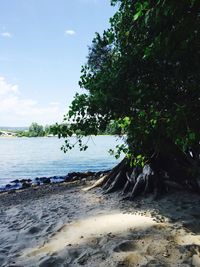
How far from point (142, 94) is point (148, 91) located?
21cm

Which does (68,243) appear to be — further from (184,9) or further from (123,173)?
(123,173)

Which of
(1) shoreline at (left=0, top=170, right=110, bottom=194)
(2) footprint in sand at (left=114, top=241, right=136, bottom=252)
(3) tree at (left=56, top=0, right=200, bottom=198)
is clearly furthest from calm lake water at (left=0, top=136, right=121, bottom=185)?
(2) footprint in sand at (left=114, top=241, right=136, bottom=252)

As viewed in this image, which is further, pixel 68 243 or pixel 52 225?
pixel 52 225

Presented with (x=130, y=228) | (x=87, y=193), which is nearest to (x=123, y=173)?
(x=87, y=193)

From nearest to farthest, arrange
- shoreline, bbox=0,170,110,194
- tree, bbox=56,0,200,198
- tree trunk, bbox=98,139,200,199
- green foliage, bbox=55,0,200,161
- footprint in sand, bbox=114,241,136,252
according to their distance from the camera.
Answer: tree, bbox=56,0,200,198 < green foliage, bbox=55,0,200,161 < footprint in sand, bbox=114,241,136,252 < tree trunk, bbox=98,139,200,199 < shoreline, bbox=0,170,110,194

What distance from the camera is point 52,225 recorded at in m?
11.1

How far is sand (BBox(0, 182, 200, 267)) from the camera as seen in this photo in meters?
7.60

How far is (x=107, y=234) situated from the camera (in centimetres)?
915

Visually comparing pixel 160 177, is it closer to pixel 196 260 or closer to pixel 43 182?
pixel 196 260

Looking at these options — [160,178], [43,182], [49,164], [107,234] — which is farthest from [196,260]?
[49,164]

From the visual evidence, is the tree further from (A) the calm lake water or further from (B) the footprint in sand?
(A) the calm lake water

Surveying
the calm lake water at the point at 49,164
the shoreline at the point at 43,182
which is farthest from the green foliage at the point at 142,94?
the shoreline at the point at 43,182

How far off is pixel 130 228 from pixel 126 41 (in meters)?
5.66

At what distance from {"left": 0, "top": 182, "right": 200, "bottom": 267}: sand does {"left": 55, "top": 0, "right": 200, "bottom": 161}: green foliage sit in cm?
216
